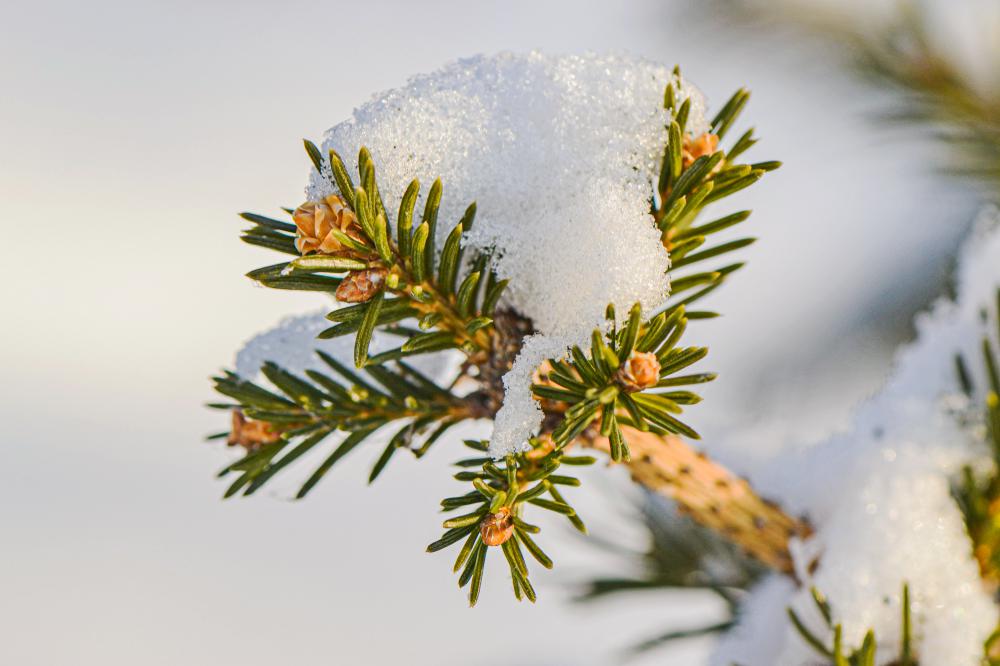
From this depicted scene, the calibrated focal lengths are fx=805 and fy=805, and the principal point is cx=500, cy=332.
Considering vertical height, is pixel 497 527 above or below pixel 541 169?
below

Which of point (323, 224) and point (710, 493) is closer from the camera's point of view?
point (323, 224)

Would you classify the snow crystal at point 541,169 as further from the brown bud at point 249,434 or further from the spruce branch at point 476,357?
the brown bud at point 249,434

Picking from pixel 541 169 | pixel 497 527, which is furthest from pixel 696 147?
pixel 497 527

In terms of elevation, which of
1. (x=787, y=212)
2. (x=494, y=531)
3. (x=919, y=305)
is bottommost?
(x=494, y=531)

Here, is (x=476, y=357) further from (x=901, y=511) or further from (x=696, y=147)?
(x=901, y=511)

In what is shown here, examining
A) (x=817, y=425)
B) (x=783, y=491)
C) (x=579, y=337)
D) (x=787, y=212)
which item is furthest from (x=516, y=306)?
(x=787, y=212)

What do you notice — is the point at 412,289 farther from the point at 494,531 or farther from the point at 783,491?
the point at 783,491

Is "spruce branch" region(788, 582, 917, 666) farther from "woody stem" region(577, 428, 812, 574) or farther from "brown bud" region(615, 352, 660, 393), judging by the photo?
"brown bud" region(615, 352, 660, 393)
